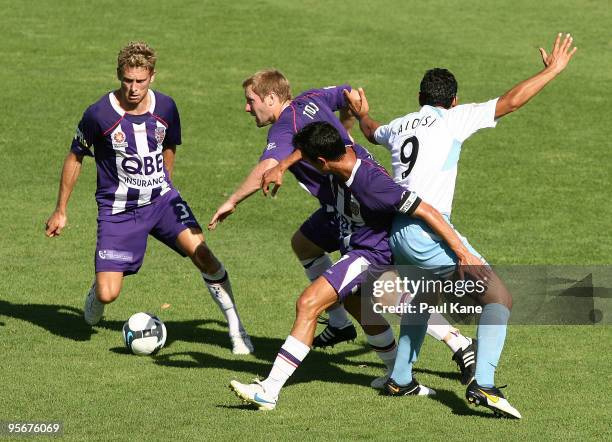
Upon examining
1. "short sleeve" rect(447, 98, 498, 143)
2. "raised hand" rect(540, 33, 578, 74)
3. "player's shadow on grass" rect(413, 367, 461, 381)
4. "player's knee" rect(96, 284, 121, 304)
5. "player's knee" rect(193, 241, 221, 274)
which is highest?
"raised hand" rect(540, 33, 578, 74)

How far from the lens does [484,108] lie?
927cm

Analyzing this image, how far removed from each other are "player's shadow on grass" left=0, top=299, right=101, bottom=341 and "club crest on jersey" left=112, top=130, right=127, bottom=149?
180cm

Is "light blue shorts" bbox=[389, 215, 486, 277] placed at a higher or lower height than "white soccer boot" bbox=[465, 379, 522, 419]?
higher

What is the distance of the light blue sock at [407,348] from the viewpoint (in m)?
9.43

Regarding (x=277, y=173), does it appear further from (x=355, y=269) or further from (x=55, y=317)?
(x=55, y=317)

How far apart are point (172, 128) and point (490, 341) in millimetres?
3807

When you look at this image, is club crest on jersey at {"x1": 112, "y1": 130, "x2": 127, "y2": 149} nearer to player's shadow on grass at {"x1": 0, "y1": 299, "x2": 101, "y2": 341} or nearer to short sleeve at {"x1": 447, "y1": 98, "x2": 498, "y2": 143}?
player's shadow on grass at {"x1": 0, "y1": 299, "x2": 101, "y2": 341}

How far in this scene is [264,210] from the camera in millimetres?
15648

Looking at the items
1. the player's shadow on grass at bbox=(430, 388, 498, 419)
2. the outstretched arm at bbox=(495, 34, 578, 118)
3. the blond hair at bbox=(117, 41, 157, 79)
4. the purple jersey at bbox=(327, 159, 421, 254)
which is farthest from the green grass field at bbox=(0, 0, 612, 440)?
the blond hair at bbox=(117, 41, 157, 79)

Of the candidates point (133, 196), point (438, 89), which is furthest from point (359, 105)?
point (133, 196)

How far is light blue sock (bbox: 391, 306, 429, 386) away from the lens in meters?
9.43

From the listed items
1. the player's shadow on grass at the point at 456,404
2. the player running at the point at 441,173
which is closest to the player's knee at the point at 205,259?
the player running at the point at 441,173

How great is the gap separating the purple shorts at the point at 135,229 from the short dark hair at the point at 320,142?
7.50 feet

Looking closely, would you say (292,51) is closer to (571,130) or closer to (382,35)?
(382,35)
